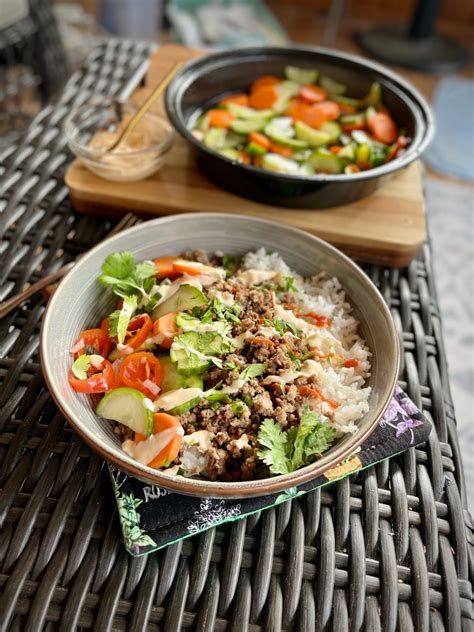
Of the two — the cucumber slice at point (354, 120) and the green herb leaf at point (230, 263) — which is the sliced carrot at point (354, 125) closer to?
the cucumber slice at point (354, 120)

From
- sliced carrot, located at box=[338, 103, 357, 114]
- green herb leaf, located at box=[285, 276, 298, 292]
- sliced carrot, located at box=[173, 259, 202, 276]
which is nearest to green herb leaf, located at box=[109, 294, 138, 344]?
sliced carrot, located at box=[173, 259, 202, 276]

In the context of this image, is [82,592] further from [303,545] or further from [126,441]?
[303,545]

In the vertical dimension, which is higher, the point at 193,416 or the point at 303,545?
the point at 193,416

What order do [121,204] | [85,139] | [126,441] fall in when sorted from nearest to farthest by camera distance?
[126,441] < [121,204] < [85,139]

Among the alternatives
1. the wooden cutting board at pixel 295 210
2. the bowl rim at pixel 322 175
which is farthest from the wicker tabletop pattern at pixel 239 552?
the bowl rim at pixel 322 175

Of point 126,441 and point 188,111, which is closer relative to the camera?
point 126,441

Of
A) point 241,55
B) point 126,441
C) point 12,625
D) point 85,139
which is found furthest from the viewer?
point 241,55

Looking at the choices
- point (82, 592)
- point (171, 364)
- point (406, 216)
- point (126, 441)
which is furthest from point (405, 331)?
point (82, 592)

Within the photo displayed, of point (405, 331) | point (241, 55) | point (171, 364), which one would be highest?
point (241, 55)
